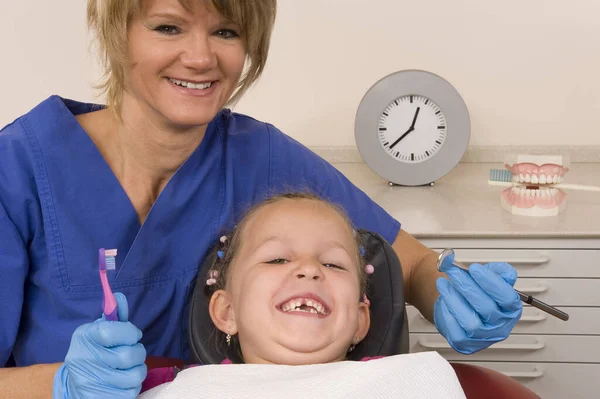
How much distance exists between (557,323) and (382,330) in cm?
75

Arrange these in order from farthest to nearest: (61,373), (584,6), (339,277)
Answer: (584,6) < (339,277) < (61,373)

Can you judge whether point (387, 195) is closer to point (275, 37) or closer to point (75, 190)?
point (275, 37)

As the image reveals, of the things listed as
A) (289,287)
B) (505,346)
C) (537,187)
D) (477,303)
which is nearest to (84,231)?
(289,287)

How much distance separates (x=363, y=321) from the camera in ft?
4.75

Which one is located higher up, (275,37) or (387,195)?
(275,37)

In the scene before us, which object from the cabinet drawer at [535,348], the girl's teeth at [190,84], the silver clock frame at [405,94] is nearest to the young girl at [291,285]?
the girl's teeth at [190,84]

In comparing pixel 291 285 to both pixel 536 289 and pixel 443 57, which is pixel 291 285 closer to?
pixel 536 289

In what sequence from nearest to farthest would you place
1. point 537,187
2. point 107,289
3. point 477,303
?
point 107,289
point 477,303
point 537,187

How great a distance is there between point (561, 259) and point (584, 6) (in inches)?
39.4

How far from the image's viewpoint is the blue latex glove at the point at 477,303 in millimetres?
1331

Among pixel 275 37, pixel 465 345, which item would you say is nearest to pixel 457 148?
pixel 275 37

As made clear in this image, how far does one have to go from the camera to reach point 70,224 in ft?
4.70

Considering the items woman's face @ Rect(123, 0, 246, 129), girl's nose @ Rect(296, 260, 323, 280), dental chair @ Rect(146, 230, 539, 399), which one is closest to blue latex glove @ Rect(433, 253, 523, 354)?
dental chair @ Rect(146, 230, 539, 399)

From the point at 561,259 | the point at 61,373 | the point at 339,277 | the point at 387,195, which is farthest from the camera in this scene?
the point at 387,195
